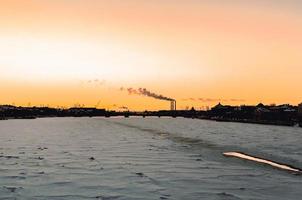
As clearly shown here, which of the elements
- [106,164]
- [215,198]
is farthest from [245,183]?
[106,164]

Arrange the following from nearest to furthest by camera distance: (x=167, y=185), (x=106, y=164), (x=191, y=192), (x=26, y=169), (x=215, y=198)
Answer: (x=215, y=198), (x=191, y=192), (x=167, y=185), (x=26, y=169), (x=106, y=164)

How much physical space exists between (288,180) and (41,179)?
1556cm

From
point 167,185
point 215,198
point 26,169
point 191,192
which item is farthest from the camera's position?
point 26,169

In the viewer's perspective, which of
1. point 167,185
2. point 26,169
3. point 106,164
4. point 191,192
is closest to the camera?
point 191,192

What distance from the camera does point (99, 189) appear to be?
25.2 metres

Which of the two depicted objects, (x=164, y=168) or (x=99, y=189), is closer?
(x=99, y=189)

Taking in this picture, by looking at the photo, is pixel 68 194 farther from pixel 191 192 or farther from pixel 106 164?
pixel 106 164

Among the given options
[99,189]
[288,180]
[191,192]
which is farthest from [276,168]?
[99,189]

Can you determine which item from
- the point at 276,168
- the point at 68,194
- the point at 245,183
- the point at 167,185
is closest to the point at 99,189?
the point at 68,194

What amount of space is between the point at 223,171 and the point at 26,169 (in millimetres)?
14498

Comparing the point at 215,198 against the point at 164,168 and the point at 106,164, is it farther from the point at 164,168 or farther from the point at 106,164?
the point at 106,164

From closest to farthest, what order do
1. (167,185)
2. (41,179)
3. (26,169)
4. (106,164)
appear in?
(167,185), (41,179), (26,169), (106,164)

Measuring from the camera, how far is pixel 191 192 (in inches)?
968

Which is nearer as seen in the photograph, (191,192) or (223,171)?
(191,192)
